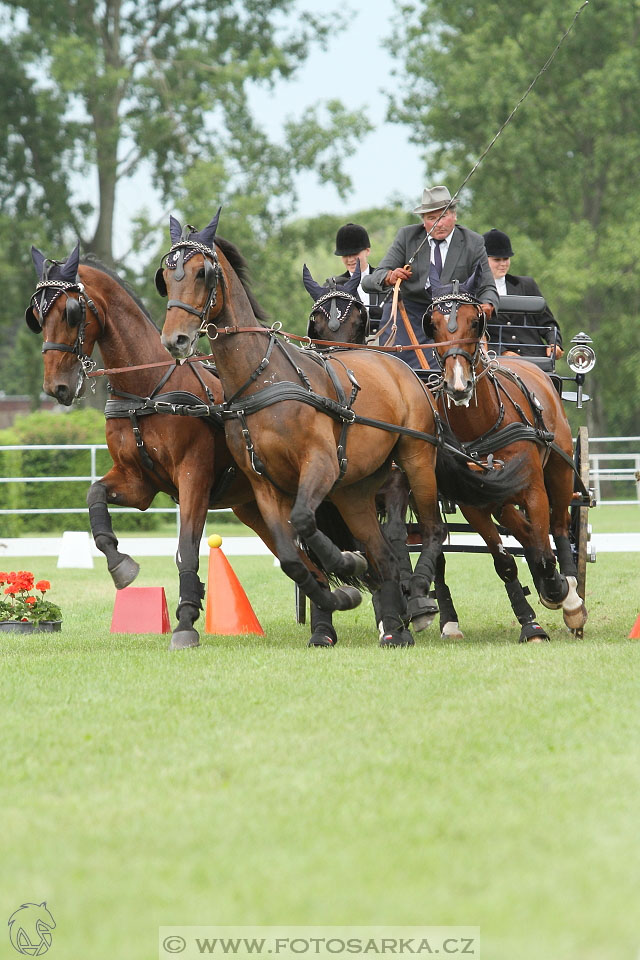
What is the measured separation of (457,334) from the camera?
7242mm

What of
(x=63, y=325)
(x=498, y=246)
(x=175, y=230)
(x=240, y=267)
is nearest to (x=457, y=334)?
(x=240, y=267)

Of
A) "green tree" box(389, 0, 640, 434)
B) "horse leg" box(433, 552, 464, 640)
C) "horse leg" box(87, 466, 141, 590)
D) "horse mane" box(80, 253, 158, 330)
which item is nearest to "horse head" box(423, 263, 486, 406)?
"horse leg" box(433, 552, 464, 640)

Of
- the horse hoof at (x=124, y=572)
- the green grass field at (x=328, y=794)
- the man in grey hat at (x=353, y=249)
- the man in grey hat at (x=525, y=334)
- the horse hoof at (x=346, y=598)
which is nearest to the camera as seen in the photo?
the green grass field at (x=328, y=794)

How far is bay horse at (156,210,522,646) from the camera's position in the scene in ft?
22.3

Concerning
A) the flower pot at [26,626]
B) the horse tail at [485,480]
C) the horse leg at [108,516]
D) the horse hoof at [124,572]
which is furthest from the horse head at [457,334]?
the flower pot at [26,626]

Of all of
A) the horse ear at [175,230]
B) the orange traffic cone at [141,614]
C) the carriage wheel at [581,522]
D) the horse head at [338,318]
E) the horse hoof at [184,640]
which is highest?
the horse ear at [175,230]

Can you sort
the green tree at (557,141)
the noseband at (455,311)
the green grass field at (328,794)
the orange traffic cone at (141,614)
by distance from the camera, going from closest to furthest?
the green grass field at (328,794) → the noseband at (455,311) → the orange traffic cone at (141,614) → the green tree at (557,141)

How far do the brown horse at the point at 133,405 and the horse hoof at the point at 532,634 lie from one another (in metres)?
2.08

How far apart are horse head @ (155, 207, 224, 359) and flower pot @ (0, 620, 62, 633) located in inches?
119

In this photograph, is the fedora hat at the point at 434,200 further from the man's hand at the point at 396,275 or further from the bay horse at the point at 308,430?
the bay horse at the point at 308,430

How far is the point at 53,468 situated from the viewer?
22703 mm

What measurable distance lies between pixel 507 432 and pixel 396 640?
150 centimetres

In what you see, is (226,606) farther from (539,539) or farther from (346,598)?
(539,539)

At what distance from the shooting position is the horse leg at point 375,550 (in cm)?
773
